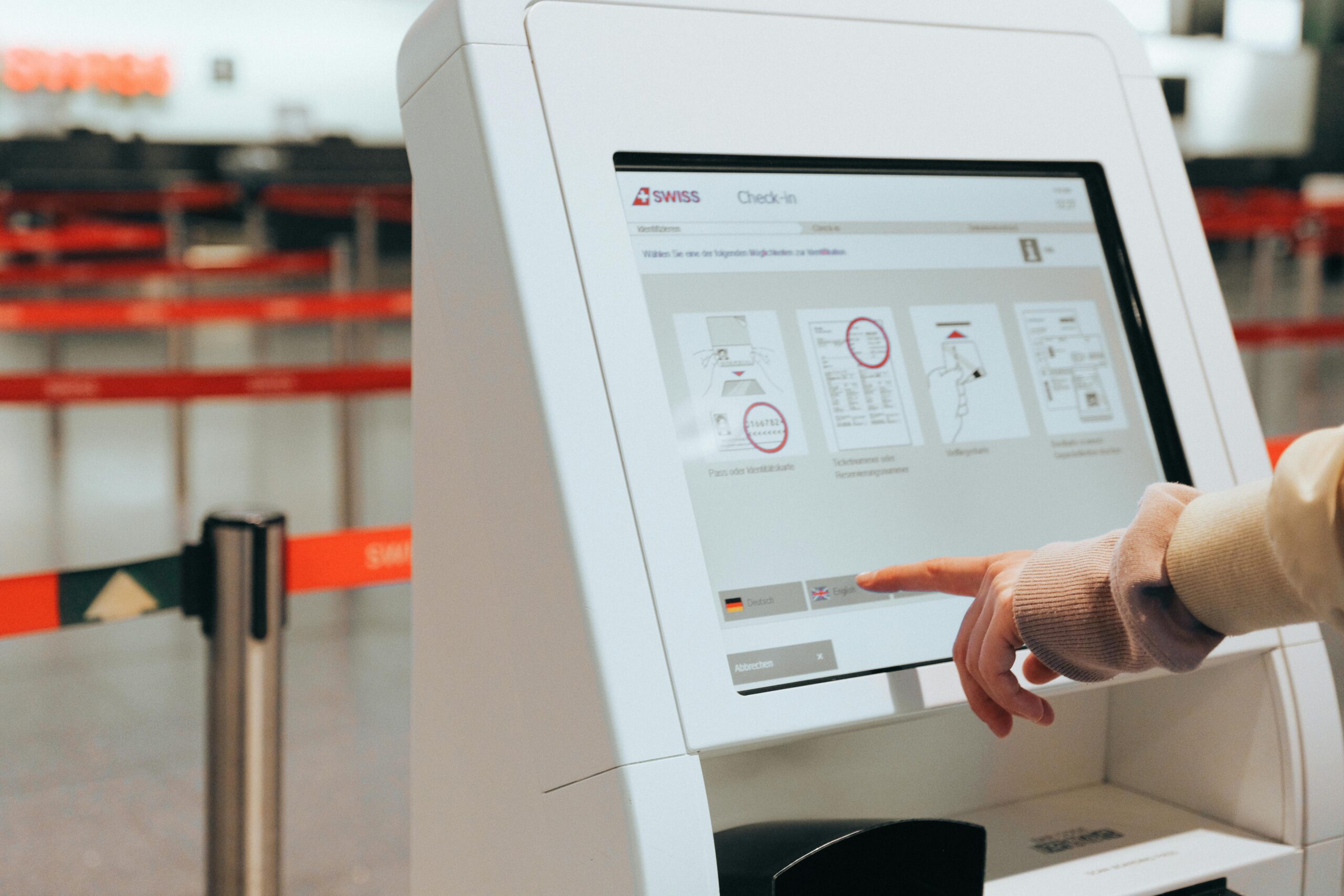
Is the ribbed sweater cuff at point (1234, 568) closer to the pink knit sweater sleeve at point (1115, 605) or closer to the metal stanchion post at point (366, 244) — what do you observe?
the pink knit sweater sleeve at point (1115, 605)

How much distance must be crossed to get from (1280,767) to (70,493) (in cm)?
411

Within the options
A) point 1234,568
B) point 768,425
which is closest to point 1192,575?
point 1234,568

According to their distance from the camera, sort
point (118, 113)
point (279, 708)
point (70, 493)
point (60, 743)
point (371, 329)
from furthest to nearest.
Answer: point (118, 113) → point (371, 329) → point (70, 493) → point (60, 743) → point (279, 708)

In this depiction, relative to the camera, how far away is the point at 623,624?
651 millimetres

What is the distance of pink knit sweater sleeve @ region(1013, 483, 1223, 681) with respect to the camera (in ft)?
2.03

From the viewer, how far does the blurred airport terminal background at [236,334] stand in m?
2.18

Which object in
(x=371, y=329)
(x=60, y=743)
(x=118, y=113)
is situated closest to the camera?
(x=60, y=743)

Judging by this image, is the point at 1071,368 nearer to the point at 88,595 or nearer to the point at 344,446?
the point at 88,595

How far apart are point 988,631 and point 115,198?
692 centimetres

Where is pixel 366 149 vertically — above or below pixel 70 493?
above

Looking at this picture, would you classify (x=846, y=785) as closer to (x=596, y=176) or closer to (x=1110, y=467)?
(x=1110, y=467)

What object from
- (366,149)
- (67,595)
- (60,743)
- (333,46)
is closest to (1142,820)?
(67,595)

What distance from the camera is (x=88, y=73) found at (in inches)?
321

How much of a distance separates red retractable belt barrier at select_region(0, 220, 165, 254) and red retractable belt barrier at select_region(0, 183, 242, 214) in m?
0.13
